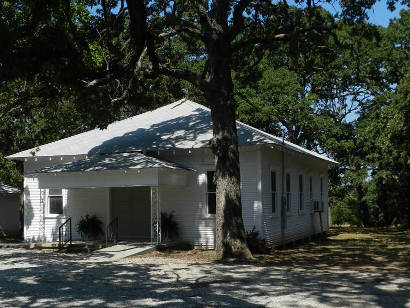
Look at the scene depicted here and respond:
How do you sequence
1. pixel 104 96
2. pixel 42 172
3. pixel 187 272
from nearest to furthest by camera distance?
pixel 187 272 < pixel 104 96 < pixel 42 172

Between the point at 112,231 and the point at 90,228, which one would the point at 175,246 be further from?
the point at 90,228

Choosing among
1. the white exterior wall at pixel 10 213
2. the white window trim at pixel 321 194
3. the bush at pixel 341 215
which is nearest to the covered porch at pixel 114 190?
the white window trim at pixel 321 194

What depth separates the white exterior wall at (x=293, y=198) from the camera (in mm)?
20078

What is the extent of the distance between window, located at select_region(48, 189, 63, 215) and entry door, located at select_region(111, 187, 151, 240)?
2.14 meters

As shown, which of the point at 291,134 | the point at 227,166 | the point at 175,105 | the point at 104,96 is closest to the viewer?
the point at 227,166

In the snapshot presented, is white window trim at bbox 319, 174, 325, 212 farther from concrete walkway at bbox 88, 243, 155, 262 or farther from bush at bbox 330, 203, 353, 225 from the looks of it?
concrete walkway at bbox 88, 243, 155, 262

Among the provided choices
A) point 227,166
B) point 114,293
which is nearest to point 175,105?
point 227,166

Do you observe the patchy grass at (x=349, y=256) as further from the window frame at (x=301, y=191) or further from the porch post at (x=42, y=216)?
the porch post at (x=42, y=216)

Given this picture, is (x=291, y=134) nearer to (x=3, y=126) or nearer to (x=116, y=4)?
(x=3, y=126)

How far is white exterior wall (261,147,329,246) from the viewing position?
65.9ft

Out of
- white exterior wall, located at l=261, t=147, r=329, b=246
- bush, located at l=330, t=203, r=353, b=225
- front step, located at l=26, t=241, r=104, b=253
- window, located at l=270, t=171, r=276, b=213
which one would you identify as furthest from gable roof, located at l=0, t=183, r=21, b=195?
bush, located at l=330, t=203, r=353, b=225

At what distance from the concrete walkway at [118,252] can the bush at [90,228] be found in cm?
202

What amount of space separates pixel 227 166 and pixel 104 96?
194 inches

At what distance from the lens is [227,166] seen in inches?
653
